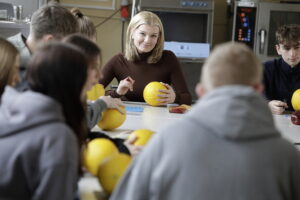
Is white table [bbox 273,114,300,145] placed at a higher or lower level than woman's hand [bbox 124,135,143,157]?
lower

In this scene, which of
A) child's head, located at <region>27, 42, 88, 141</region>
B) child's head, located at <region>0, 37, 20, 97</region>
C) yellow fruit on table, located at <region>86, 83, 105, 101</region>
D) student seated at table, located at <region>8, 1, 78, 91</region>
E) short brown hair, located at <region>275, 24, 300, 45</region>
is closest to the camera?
child's head, located at <region>27, 42, 88, 141</region>

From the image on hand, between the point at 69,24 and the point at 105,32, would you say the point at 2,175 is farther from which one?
the point at 105,32

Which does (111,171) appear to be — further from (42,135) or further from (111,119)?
(111,119)

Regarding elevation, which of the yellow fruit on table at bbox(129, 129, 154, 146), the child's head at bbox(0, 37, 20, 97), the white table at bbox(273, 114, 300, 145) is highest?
the child's head at bbox(0, 37, 20, 97)

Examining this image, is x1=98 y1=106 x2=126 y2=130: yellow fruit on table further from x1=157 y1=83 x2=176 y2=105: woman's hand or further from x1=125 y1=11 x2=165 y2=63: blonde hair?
x1=125 y1=11 x2=165 y2=63: blonde hair

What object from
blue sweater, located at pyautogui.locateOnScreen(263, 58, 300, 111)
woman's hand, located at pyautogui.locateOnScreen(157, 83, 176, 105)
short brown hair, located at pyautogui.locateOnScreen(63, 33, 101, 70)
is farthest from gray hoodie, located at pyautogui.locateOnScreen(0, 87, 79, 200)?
blue sweater, located at pyautogui.locateOnScreen(263, 58, 300, 111)

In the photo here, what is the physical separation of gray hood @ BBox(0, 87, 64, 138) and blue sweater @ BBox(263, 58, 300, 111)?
2007mm

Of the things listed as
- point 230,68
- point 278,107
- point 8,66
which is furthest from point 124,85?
point 230,68

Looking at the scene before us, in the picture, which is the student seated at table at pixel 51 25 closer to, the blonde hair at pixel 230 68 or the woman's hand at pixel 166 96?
the woman's hand at pixel 166 96

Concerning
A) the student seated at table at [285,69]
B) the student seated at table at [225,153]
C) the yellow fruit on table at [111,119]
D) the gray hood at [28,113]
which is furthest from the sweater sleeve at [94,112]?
the student seated at table at [285,69]

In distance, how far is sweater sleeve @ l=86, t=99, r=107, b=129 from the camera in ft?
5.91

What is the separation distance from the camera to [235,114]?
3.12 ft

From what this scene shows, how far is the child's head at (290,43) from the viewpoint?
105 inches

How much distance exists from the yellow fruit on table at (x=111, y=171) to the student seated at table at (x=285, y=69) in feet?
5.41
